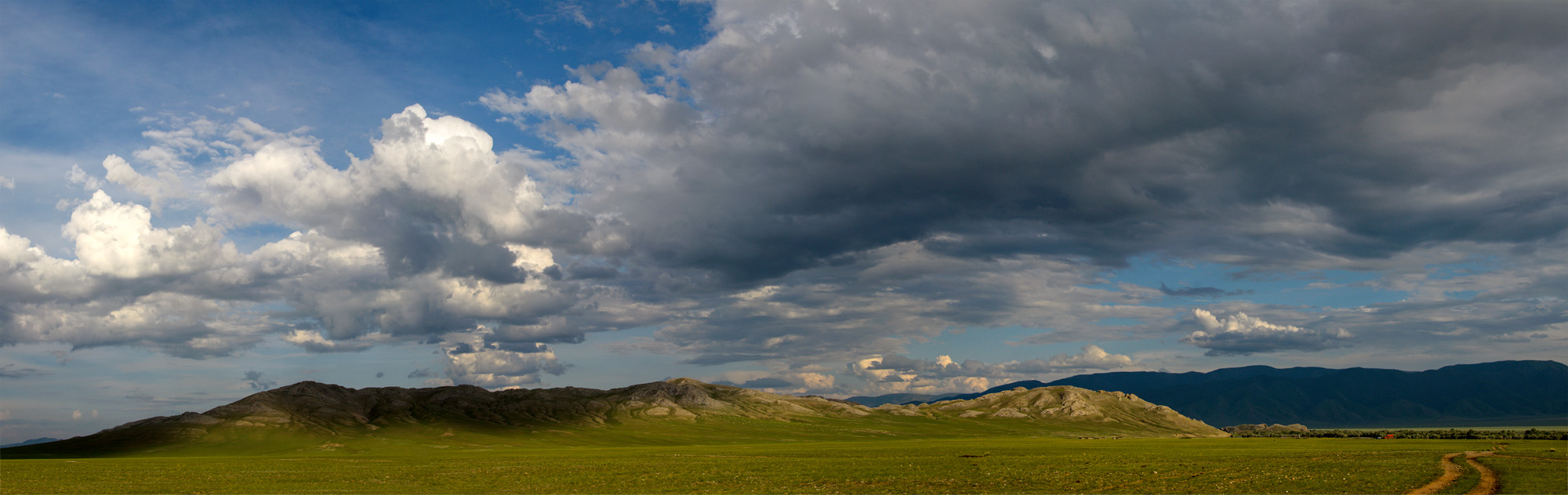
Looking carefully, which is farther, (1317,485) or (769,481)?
(769,481)

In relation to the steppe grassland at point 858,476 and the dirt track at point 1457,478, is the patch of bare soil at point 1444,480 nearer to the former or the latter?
the dirt track at point 1457,478

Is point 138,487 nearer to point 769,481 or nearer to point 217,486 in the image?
point 217,486

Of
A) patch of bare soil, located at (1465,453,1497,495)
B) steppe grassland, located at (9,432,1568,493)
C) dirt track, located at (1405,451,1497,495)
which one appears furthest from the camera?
steppe grassland, located at (9,432,1568,493)

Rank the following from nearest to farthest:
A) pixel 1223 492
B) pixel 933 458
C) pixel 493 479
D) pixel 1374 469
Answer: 1. pixel 1223 492
2. pixel 1374 469
3. pixel 493 479
4. pixel 933 458

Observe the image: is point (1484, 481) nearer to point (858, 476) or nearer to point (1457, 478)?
point (1457, 478)

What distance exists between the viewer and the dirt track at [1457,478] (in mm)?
52219

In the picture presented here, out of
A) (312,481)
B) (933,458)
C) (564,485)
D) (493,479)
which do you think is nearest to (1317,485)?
(933,458)

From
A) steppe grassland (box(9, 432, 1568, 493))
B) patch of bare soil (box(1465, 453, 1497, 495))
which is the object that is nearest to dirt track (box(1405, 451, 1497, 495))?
patch of bare soil (box(1465, 453, 1497, 495))

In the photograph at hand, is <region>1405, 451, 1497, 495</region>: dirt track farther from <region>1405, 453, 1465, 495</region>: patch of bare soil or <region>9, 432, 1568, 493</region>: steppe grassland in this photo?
<region>9, 432, 1568, 493</region>: steppe grassland

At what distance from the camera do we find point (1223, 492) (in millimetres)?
53812

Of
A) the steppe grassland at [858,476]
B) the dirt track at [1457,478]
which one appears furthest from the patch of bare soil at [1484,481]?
the steppe grassland at [858,476]

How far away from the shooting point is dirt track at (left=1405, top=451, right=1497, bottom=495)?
52219 millimetres

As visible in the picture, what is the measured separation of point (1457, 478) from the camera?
61688mm

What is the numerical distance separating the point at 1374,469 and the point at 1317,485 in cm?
1971
